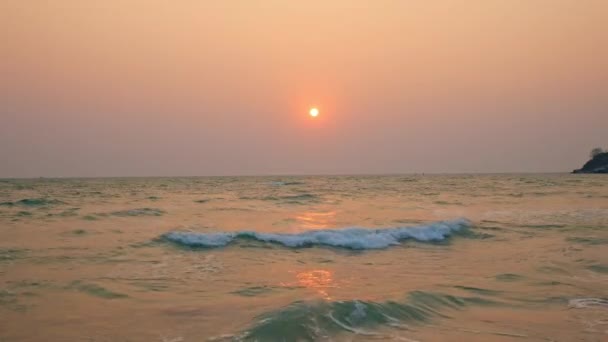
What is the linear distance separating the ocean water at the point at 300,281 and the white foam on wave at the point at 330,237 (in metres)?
0.06

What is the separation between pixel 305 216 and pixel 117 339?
615 inches

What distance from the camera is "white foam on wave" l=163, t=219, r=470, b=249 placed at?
1396 centimetres

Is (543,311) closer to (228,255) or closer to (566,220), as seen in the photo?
(228,255)

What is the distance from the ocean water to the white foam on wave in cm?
6

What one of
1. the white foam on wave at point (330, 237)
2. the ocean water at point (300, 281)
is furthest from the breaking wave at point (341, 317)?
the white foam on wave at point (330, 237)

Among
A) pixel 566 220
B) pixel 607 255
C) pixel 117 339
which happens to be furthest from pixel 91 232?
pixel 566 220

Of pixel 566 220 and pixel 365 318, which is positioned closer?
pixel 365 318

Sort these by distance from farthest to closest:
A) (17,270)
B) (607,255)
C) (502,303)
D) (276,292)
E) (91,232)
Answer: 1. (91,232)
2. (607,255)
3. (17,270)
4. (276,292)
5. (502,303)

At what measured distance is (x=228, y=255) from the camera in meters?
12.3

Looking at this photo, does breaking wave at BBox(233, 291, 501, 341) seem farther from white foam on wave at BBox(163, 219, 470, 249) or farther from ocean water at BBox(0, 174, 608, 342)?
white foam on wave at BBox(163, 219, 470, 249)

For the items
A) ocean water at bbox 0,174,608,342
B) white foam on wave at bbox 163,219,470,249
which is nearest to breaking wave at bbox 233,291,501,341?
ocean water at bbox 0,174,608,342

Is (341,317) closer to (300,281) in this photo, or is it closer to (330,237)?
(300,281)

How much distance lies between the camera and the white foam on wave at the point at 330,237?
14.0 m

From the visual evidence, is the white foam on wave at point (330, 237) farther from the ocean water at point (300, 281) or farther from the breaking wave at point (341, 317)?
the breaking wave at point (341, 317)
